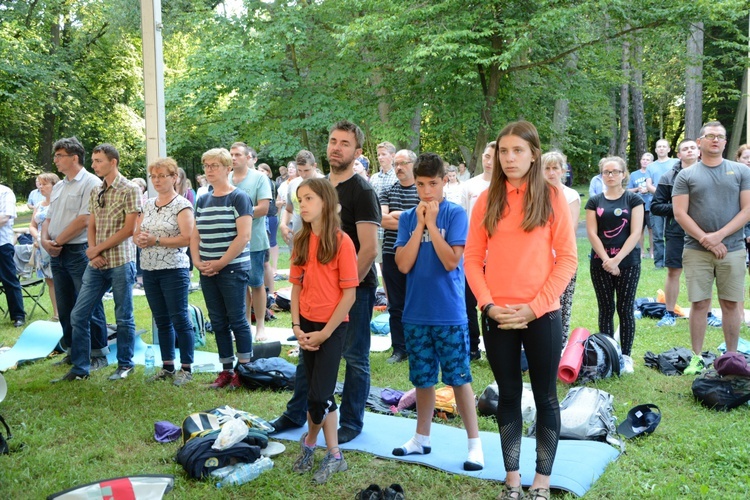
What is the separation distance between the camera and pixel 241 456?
12.9 feet

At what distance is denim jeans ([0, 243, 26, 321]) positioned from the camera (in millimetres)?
8453

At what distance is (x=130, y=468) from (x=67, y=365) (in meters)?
2.98

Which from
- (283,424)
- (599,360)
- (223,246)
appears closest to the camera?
(283,424)

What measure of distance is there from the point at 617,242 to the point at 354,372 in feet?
9.15

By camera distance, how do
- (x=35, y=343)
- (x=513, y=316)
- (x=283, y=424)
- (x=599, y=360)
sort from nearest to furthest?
(x=513, y=316)
(x=283, y=424)
(x=599, y=360)
(x=35, y=343)

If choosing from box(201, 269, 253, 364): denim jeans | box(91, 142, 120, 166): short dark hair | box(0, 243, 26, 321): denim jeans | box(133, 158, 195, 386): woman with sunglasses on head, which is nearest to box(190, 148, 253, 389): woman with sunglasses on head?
box(201, 269, 253, 364): denim jeans

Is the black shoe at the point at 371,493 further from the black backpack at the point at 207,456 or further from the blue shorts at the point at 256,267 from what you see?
the blue shorts at the point at 256,267

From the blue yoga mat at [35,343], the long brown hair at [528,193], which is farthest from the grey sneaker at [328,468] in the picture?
the blue yoga mat at [35,343]

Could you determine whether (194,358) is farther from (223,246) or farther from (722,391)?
(722,391)

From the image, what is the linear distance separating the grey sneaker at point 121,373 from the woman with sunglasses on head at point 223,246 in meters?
1.09

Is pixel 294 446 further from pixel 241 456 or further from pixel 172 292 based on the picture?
pixel 172 292

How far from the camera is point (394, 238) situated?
6.41 meters

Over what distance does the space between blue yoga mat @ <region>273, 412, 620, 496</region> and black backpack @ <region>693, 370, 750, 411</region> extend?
1.24 meters

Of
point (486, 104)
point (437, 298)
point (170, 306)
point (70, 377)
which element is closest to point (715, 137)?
point (437, 298)
